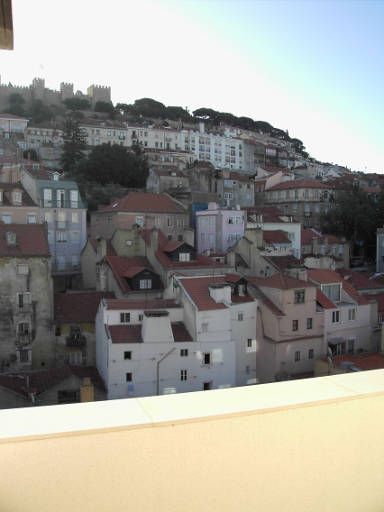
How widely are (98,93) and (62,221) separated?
211ft

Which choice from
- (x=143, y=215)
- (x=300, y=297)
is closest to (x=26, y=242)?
(x=300, y=297)

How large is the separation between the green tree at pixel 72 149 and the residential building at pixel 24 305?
89.5 feet

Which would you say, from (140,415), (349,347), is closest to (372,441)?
(140,415)

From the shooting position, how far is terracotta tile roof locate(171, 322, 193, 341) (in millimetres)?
20000

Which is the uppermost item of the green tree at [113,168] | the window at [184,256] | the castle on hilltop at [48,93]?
the castle on hilltop at [48,93]

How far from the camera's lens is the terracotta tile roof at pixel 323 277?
24469mm

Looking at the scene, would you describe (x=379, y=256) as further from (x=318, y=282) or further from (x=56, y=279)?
(x=56, y=279)

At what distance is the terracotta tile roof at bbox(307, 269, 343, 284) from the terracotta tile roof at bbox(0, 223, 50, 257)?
12.1 m

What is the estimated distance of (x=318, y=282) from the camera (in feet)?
79.7

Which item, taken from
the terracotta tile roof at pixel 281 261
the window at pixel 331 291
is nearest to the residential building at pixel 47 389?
the window at pixel 331 291

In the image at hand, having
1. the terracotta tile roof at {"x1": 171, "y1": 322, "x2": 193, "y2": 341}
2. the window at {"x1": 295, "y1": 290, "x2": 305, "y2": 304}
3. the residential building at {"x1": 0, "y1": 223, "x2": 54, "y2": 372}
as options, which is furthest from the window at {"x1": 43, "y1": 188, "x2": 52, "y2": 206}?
the window at {"x1": 295, "y1": 290, "x2": 305, "y2": 304}

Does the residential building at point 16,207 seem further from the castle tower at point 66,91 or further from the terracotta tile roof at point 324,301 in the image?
the castle tower at point 66,91

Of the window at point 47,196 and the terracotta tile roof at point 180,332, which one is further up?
the window at point 47,196

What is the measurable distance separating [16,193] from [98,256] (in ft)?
24.1
